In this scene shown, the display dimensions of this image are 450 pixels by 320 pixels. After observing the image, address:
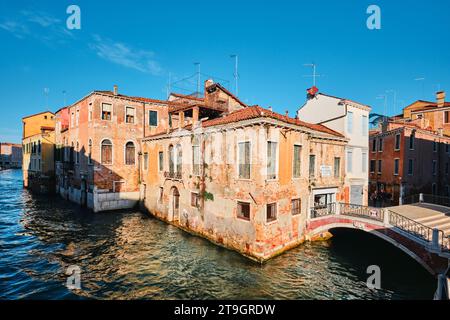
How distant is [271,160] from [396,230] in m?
7.03

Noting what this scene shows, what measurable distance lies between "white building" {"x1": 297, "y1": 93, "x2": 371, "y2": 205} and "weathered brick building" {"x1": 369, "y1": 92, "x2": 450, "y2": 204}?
547cm

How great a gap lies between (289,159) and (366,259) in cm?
698

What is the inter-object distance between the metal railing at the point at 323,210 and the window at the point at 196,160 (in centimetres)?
813

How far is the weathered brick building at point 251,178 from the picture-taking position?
1191 cm

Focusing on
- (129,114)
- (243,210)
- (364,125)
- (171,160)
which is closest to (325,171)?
(364,125)

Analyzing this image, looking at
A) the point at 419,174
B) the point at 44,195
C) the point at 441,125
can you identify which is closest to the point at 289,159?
the point at 419,174

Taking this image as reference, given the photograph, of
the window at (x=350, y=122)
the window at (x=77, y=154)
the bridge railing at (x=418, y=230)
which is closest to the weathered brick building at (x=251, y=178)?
the window at (x=350, y=122)

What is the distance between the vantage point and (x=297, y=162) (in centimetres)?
1430

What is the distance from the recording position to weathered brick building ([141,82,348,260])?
11914 mm

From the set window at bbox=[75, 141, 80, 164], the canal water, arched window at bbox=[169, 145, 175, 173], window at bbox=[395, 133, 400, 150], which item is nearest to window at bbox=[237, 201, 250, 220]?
the canal water

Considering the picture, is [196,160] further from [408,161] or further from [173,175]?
[408,161]

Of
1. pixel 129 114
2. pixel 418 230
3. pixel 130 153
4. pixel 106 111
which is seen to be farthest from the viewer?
pixel 130 153

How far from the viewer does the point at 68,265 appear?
37.6ft
